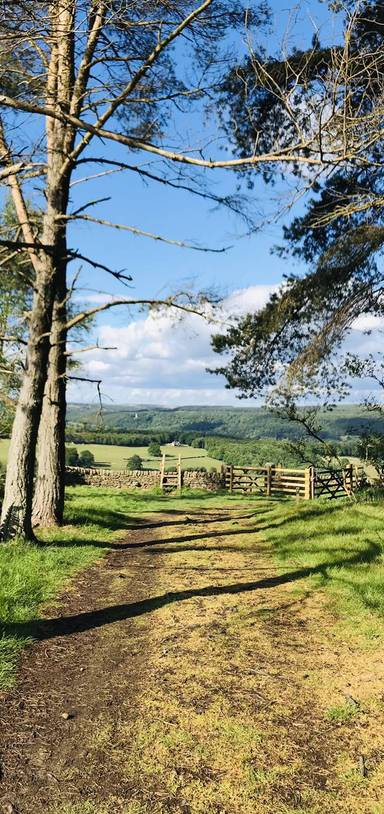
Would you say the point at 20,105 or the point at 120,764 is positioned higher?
the point at 20,105

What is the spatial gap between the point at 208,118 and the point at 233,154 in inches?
175

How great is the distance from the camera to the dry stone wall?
26500mm

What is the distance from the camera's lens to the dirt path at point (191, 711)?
3.04 m

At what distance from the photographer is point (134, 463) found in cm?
2955

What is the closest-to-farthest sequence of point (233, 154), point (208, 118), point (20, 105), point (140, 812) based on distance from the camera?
1. point (140, 812)
2. point (20, 105)
3. point (208, 118)
4. point (233, 154)

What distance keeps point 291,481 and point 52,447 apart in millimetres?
15624

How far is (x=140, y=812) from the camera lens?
113 inches

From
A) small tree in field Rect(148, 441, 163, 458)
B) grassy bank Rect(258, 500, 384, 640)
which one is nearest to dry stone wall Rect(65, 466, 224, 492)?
small tree in field Rect(148, 441, 163, 458)

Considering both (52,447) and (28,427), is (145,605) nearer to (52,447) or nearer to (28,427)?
(28,427)

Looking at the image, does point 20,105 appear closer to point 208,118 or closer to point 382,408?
point 208,118

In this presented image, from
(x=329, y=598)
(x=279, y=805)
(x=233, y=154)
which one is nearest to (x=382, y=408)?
(x=233, y=154)

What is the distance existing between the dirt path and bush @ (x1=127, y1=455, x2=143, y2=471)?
871 inches

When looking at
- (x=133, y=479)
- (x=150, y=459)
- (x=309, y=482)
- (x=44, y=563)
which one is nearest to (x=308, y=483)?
(x=309, y=482)

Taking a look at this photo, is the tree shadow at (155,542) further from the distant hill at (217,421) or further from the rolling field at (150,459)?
the rolling field at (150,459)
